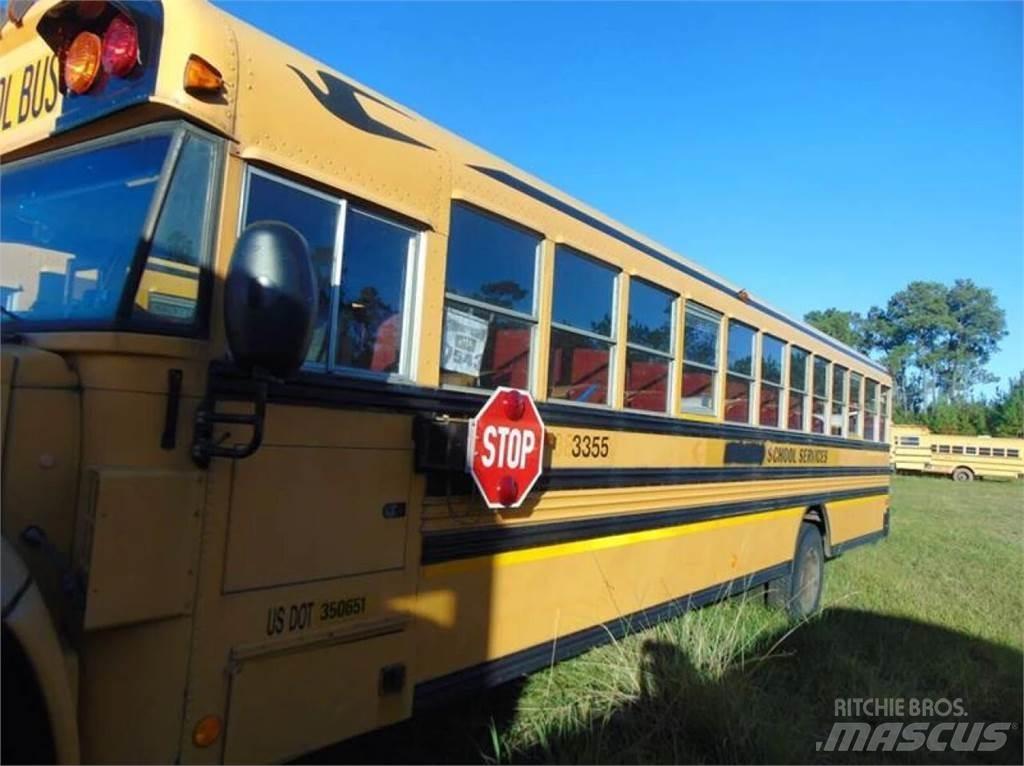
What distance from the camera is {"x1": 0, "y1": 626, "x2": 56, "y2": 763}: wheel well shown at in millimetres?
1769

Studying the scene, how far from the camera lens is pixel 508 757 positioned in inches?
127

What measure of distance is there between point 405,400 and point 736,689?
6.89ft

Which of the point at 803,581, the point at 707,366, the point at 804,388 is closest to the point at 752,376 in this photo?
the point at 707,366

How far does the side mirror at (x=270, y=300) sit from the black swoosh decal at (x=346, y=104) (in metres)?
0.75

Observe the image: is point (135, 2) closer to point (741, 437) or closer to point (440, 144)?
point (440, 144)

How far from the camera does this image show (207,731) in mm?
2107

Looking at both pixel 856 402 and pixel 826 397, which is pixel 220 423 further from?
pixel 856 402

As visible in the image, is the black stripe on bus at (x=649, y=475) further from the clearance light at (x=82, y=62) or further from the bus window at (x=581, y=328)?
the clearance light at (x=82, y=62)

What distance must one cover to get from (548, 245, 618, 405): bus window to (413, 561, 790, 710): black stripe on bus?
1042mm

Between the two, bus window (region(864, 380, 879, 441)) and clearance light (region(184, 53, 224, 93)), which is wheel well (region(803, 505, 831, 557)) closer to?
bus window (region(864, 380, 879, 441))

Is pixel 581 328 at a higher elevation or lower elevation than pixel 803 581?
higher

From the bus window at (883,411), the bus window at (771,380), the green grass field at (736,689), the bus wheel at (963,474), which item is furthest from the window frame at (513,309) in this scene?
the bus wheel at (963,474)

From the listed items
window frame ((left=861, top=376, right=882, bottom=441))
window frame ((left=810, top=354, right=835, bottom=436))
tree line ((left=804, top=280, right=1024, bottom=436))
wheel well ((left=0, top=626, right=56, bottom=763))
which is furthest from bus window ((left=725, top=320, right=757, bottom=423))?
tree line ((left=804, top=280, right=1024, bottom=436))

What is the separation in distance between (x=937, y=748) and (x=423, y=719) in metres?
2.35
